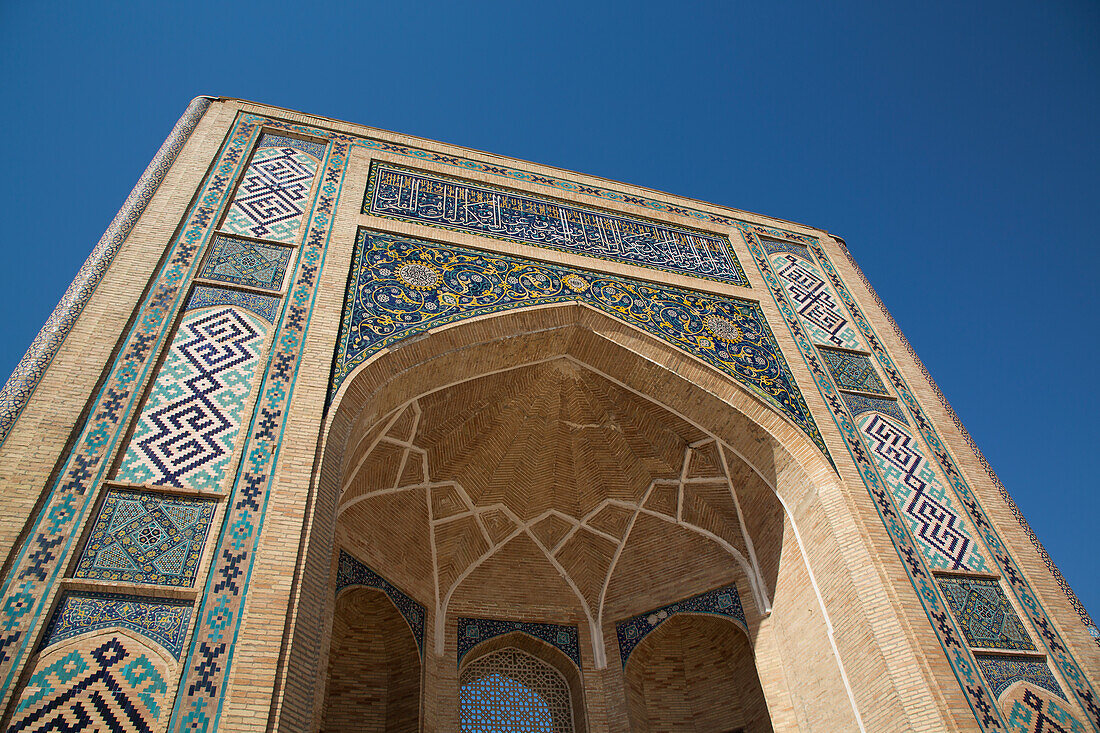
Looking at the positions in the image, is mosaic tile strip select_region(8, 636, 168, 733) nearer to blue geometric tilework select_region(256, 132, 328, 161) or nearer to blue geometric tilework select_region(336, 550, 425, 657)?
blue geometric tilework select_region(336, 550, 425, 657)

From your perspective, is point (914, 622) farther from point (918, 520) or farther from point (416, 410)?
point (416, 410)

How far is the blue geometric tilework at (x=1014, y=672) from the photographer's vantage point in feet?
13.8

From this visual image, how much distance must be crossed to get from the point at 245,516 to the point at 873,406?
162 inches

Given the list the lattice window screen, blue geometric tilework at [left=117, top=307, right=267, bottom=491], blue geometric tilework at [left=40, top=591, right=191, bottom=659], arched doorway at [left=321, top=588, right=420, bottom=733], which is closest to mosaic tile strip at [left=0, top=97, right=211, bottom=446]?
blue geometric tilework at [left=117, top=307, right=267, bottom=491]

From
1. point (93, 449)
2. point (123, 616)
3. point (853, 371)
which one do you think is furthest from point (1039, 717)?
point (93, 449)

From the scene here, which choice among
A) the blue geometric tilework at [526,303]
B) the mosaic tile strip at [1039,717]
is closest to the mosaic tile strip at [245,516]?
the blue geometric tilework at [526,303]

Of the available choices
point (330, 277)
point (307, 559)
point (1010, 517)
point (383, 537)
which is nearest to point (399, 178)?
point (330, 277)

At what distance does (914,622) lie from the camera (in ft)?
14.0

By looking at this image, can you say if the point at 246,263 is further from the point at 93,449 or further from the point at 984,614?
the point at 984,614

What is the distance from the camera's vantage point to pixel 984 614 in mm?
4508

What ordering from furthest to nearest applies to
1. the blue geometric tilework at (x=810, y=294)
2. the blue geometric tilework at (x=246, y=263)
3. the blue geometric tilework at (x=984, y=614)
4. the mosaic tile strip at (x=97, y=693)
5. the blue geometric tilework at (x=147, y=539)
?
the blue geometric tilework at (x=810, y=294), the blue geometric tilework at (x=246, y=263), the blue geometric tilework at (x=984, y=614), the blue geometric tilework at (x=147, y=539), the mosaic tile strip at (x=97, y=693)

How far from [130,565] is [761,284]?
471cm

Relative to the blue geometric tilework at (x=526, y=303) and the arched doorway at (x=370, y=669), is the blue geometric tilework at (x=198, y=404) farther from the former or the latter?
the arched doorway at (x=370, y=669)

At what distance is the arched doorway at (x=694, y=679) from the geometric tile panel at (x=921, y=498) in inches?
68.6
